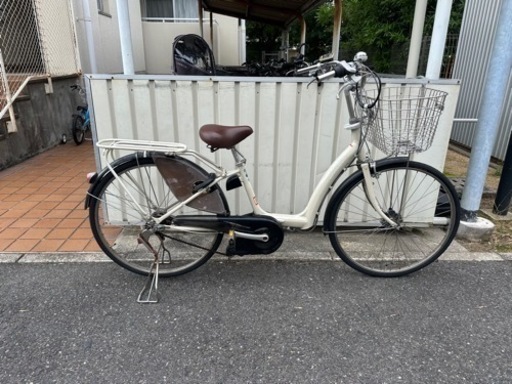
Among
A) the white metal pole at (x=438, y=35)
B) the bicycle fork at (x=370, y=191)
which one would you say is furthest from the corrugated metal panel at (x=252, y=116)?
the bicycle fork at (x=370, y=191)

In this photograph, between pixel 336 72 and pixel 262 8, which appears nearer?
pixel 336 72

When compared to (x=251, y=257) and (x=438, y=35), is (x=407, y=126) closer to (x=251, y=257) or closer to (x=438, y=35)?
(x=438, y=35)

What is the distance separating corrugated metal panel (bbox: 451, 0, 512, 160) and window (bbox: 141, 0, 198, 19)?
316 inches

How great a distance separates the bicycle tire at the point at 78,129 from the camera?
6489 millimetres

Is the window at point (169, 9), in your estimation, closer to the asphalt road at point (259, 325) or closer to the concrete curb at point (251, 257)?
the concrete curb at point (251, 257)

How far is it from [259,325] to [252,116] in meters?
1.50

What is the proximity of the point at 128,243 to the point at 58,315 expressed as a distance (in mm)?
873

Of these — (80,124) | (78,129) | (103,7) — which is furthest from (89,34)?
(78,129)

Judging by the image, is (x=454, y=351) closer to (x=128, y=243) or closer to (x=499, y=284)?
(x=499, y=284)

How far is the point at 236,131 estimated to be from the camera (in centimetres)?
227

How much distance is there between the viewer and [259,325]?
220 cm

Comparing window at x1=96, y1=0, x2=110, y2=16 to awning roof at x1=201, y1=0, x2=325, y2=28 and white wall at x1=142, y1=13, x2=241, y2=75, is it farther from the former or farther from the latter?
awning roof at x1=201, y1=0, x2=325, y2=28

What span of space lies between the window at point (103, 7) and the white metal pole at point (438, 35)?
788 centimetres

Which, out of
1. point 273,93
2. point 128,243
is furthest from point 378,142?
→ point 128,243
